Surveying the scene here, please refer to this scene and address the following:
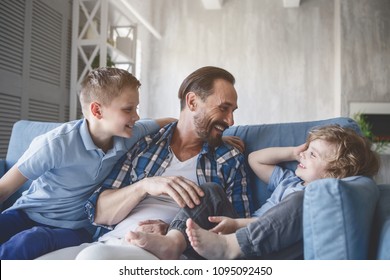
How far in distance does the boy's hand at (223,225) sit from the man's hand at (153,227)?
0.12m

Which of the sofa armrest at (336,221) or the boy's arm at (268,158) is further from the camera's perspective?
the boy's arm at (268,158)

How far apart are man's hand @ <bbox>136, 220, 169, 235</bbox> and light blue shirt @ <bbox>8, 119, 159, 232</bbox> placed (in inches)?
7.6

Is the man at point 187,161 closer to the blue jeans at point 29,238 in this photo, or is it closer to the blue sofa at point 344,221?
the blue jeans at point 29,238

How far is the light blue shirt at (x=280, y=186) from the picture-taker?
904mm

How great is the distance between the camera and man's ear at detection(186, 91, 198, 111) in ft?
3.39

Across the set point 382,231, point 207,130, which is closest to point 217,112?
point 207,130

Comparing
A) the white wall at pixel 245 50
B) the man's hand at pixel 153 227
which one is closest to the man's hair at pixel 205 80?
the man's hand at pixel 153 227

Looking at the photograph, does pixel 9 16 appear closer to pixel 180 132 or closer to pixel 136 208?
pixel 180 132

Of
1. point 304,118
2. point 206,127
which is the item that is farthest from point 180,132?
point 304,118

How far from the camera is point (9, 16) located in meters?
1.84

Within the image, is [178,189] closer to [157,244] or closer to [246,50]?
[157,244]

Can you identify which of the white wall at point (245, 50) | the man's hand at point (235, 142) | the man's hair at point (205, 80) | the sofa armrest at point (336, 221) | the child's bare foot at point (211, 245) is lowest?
the child's bare foot at point (211, 245)

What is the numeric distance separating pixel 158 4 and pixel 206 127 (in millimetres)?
1090

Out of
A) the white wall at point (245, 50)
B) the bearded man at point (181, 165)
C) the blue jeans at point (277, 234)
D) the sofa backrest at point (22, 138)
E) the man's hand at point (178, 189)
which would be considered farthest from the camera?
the white wall at point (245, 50)
